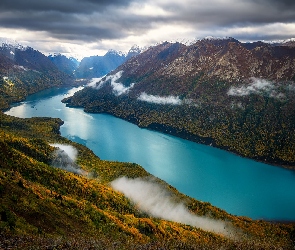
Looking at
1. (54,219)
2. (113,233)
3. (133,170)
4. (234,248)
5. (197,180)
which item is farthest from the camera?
(197,180)

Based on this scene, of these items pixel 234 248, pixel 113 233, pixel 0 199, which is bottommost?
pixel 234 248

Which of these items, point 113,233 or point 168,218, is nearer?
point 113,233

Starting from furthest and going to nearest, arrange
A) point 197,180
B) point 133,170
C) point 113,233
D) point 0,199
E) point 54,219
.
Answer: point 197,180
point 133,170
point 113,233
point 54,219
point 0,199

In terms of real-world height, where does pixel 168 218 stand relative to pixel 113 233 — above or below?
below

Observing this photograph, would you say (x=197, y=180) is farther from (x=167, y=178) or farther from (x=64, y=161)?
(x=64, y=161)

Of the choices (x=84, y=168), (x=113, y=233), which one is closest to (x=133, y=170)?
(x=84, y=168)

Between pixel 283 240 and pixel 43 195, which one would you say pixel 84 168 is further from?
pixel 283 240
